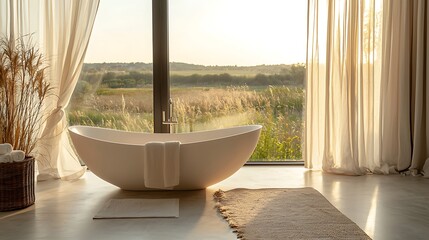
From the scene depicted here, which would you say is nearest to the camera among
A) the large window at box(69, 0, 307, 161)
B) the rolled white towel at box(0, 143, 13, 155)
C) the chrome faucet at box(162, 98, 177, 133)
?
the rolled white towel at box(0, 143, 13, 155)

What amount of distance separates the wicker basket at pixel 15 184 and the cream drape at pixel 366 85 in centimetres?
264

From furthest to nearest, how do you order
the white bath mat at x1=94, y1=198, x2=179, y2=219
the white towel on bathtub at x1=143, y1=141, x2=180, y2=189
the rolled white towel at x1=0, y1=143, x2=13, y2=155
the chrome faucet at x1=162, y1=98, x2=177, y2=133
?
the chrome faucet at x1=162, y1=98, x2=177, y2=133, the white towel on bathtub at x1=143, y1=141, x2=180, y2=189, the rolled white towel at x1=0, y1=143, x2=13, y2=155, the white bath mat at x1=94, y1=198, x2=179, y2=219

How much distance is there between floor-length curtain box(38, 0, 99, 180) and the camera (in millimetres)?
4418

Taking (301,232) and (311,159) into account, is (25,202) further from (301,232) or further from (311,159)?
(311,159)

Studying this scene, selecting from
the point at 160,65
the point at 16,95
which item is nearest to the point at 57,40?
the point at 16,95

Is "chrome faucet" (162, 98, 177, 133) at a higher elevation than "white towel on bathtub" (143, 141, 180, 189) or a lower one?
higher

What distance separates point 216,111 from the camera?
5160 mm

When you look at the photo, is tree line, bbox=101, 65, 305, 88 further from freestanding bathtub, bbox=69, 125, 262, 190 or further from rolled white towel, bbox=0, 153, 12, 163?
rolled white towel, bbox=0, 153, 12, 163

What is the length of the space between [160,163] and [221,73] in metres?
1.83

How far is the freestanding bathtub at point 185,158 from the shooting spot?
3.69m

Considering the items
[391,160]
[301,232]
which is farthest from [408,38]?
[301,232]

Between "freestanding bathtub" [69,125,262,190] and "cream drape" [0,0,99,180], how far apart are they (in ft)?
1.99

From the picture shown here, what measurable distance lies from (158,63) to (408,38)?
2531mm

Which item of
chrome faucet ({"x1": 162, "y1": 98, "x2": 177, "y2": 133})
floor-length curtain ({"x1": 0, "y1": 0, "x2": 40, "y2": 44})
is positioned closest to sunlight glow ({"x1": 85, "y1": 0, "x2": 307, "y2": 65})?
chrome faucet ({"x1": 162, "y1": 98, "x2": 177, "y2": 133})
